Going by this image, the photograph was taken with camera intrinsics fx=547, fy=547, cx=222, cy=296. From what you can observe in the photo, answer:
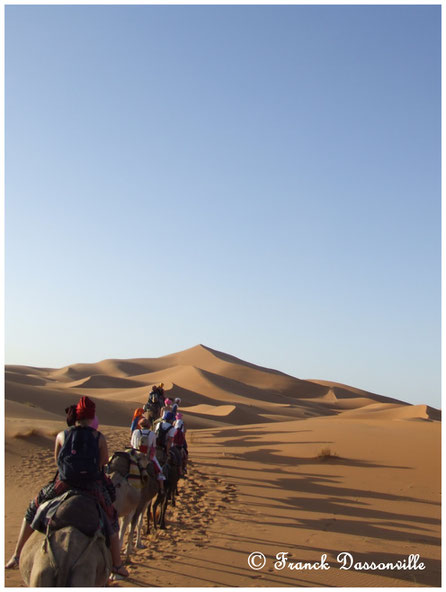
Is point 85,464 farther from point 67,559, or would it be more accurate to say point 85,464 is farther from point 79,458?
point 67,559

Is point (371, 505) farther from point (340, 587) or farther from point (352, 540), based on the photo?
point (340, 587)

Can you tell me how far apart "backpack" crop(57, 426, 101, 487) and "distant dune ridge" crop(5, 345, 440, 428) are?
26589 mm

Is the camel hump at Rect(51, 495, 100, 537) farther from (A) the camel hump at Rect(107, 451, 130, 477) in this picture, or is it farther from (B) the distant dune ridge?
(B) the distant dune ridge

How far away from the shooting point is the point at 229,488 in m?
15.2

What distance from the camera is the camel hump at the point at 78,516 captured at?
505 cm

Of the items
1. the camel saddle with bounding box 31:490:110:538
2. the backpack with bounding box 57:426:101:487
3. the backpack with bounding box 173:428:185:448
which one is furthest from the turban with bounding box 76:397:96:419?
the backpack with bounding box 173:428:185:448

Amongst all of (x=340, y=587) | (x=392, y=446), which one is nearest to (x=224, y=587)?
(x=340, y=587)

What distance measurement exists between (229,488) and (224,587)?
791 centimetres

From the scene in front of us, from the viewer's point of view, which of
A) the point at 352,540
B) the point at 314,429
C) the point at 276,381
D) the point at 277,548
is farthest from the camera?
the point at 276,381

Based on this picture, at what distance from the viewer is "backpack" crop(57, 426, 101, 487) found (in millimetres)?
5441

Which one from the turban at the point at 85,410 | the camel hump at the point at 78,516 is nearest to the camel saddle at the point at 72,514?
the camel hump at the point at 78,516

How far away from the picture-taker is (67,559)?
479 cm

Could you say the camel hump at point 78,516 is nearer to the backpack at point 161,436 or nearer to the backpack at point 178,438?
the backpack at point 161,436

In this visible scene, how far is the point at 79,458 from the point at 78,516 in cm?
57
